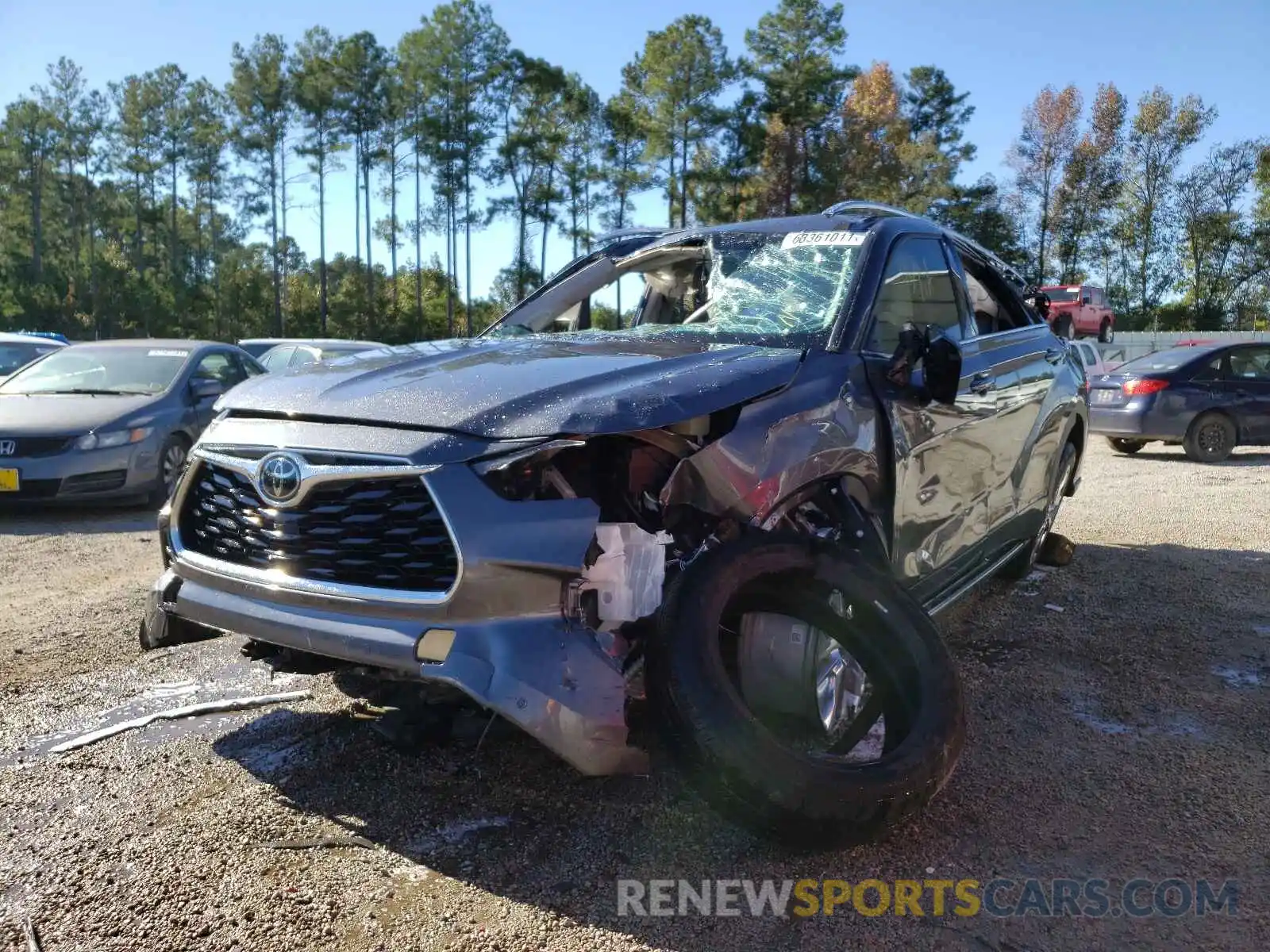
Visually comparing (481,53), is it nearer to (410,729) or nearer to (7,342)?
(7,342)

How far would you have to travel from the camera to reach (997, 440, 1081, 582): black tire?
5410 mm

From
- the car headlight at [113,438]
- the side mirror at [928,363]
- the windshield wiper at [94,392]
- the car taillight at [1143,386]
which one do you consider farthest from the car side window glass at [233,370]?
the car taillight at [1143,386]

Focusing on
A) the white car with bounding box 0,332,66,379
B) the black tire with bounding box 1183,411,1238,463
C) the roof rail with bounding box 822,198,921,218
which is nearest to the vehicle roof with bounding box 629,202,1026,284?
the roof rail with bounding box 822,198,921,218

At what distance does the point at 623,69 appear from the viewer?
44375 mm

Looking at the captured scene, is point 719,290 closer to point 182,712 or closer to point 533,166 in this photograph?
point 182,712

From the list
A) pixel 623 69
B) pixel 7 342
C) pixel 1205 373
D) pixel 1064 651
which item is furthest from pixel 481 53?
pixel 1064 651

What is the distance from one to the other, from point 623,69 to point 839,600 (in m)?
45.8

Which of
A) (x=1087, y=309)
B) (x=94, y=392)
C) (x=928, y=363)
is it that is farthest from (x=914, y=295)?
(x=1087, y=309)

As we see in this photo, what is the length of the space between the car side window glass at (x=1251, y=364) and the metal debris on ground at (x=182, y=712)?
11967 millimetres

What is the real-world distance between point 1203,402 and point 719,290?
1007cm

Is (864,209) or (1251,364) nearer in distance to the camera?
(864,209)

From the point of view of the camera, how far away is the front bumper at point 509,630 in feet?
7.43

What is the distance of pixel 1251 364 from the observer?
11766 mm

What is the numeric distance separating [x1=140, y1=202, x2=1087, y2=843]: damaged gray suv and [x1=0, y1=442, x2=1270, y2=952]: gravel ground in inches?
13.4
